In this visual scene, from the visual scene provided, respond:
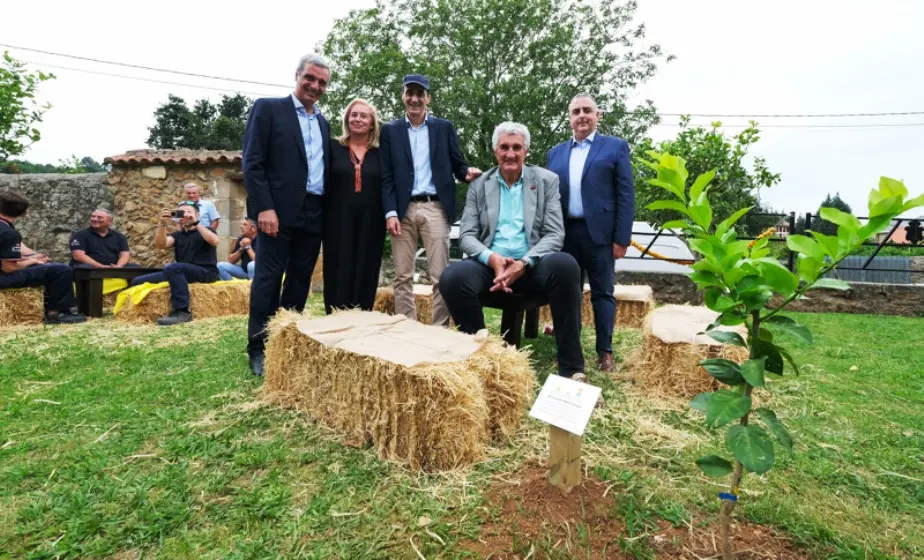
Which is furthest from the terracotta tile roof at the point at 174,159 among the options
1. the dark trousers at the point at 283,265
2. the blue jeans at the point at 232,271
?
the dark trousers at the point at 283,265

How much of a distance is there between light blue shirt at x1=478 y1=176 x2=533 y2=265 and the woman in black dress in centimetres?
76

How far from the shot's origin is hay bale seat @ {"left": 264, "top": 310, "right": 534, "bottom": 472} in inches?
70.7

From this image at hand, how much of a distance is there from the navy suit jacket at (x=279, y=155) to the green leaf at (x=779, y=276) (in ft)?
8.33

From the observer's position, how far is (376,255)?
130 inches

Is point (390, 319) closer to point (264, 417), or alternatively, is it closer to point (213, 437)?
point (264, 417)

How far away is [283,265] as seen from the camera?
309cm

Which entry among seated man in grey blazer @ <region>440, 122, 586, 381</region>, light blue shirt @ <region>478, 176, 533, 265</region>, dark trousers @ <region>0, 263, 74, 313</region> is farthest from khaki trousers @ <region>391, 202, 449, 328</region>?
dark trousers @ <region>0, 263, 74, 313</region>

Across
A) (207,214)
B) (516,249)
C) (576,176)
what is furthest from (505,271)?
(207,214)

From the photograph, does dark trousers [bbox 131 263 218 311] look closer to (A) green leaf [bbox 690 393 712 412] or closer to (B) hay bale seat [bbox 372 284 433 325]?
(B) hay bale seat [bbox 372 284 433 325]

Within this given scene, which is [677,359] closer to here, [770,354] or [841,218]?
[770,354]

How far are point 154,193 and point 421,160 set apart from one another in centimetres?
680

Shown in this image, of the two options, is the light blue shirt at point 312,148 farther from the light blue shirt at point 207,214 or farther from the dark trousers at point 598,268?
the light blue shirt at point 207,214

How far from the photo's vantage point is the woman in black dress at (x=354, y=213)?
3.17 m

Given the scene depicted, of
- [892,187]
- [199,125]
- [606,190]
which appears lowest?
[892,187]
